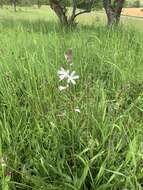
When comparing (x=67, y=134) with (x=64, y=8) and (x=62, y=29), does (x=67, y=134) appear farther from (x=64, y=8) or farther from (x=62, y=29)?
(x=64, y=8)

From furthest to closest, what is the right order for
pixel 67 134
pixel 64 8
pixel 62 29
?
pixel 64 8
pixel 62 29
pixel 67 134

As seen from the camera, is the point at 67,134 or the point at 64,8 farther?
the point at 64,8

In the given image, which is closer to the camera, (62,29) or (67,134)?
(67,134)

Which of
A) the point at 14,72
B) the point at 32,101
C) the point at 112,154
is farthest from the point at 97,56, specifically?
the point at 112,154

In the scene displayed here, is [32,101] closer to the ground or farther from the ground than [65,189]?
farther from the ground

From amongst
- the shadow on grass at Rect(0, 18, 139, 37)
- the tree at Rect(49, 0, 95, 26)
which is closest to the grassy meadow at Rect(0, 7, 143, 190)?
the shadow on grass at Rect(0, 18, 139, 37)

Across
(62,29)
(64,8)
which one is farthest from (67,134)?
(64,8)

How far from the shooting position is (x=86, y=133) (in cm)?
240

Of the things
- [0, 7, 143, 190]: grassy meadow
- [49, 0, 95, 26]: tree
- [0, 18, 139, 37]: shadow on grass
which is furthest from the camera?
[49, 0, 95, 26]: tree

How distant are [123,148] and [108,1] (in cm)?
562

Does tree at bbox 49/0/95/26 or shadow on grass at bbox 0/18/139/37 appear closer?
shadow on grass at bbox 0/18/139/37

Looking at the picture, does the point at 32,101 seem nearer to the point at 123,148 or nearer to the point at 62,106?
the point at 62,106

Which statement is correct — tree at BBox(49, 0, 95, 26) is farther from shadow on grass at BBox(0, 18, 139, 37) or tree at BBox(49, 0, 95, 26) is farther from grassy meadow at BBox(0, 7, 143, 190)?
grassy meadow at BBox(0, 7, 143, 190)

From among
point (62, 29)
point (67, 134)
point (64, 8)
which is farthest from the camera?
point (64, 8)
